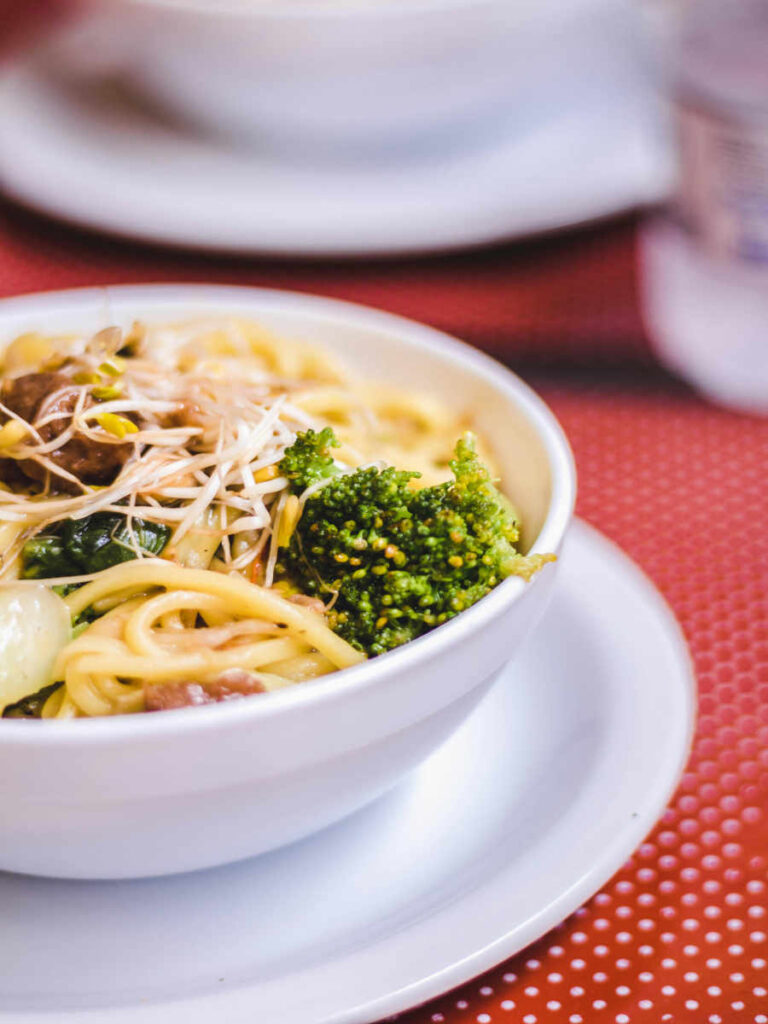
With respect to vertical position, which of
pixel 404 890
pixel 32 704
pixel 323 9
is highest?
pixel 323 9

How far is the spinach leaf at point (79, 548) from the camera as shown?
163 cm

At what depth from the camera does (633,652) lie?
194cm

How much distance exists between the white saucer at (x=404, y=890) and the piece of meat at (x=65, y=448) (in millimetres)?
593

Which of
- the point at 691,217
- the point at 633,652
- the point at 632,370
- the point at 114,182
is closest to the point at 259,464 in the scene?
the point at 633,652

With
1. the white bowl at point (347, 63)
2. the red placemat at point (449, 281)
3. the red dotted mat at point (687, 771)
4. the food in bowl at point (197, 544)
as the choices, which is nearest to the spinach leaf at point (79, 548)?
the food in bowl at point (197, 544)

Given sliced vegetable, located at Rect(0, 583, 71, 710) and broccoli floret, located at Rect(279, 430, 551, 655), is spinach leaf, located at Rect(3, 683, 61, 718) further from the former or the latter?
broccoli floret, located at Rect(279, 430, 551, 655)

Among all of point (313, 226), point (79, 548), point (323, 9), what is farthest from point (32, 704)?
point (323, 9)

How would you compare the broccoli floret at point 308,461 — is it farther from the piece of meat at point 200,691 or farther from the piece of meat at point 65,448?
the piece of meat at point 200,691

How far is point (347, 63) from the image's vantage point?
3549mm

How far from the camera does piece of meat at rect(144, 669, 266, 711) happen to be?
1.44 meters

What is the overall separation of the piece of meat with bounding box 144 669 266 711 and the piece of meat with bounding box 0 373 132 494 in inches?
15.9

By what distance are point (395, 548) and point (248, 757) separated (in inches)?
17.5

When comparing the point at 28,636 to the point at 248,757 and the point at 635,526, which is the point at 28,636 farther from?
the point at 635,526

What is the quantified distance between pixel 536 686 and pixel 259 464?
64 cm
